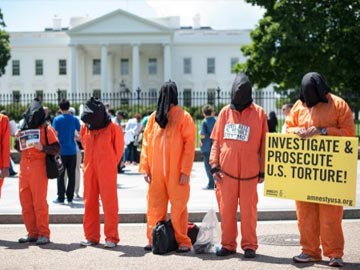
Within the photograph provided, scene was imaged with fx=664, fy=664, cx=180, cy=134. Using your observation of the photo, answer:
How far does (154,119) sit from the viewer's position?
8.26 metres

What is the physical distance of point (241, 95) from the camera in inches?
307

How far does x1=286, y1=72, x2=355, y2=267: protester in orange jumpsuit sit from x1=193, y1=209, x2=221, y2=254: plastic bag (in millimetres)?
1157

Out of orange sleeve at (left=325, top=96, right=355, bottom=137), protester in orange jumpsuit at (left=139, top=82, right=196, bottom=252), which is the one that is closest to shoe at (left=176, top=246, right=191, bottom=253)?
protester in orange jumpsuit at (left=139, top=82, right=196, bottom=252)

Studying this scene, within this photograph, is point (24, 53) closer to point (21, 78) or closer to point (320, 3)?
point (21, 78)

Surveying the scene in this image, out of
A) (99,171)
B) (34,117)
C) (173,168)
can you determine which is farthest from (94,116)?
(173,168)

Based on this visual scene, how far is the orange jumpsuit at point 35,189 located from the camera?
28.8ft

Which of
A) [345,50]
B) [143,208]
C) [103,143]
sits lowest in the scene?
[143,208]

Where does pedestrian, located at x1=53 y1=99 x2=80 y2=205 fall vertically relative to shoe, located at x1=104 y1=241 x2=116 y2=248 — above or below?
above

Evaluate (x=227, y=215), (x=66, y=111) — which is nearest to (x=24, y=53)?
(x=66, y=111)

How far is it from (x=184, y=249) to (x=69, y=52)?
76.2 m

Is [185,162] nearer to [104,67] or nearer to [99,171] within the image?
[99,171]

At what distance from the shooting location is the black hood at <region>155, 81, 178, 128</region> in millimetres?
8070

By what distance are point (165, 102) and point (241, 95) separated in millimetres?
949

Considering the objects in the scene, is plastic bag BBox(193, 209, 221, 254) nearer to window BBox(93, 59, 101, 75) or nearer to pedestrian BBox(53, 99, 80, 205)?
pedestrian BBox(53, 99, 80, 205)
